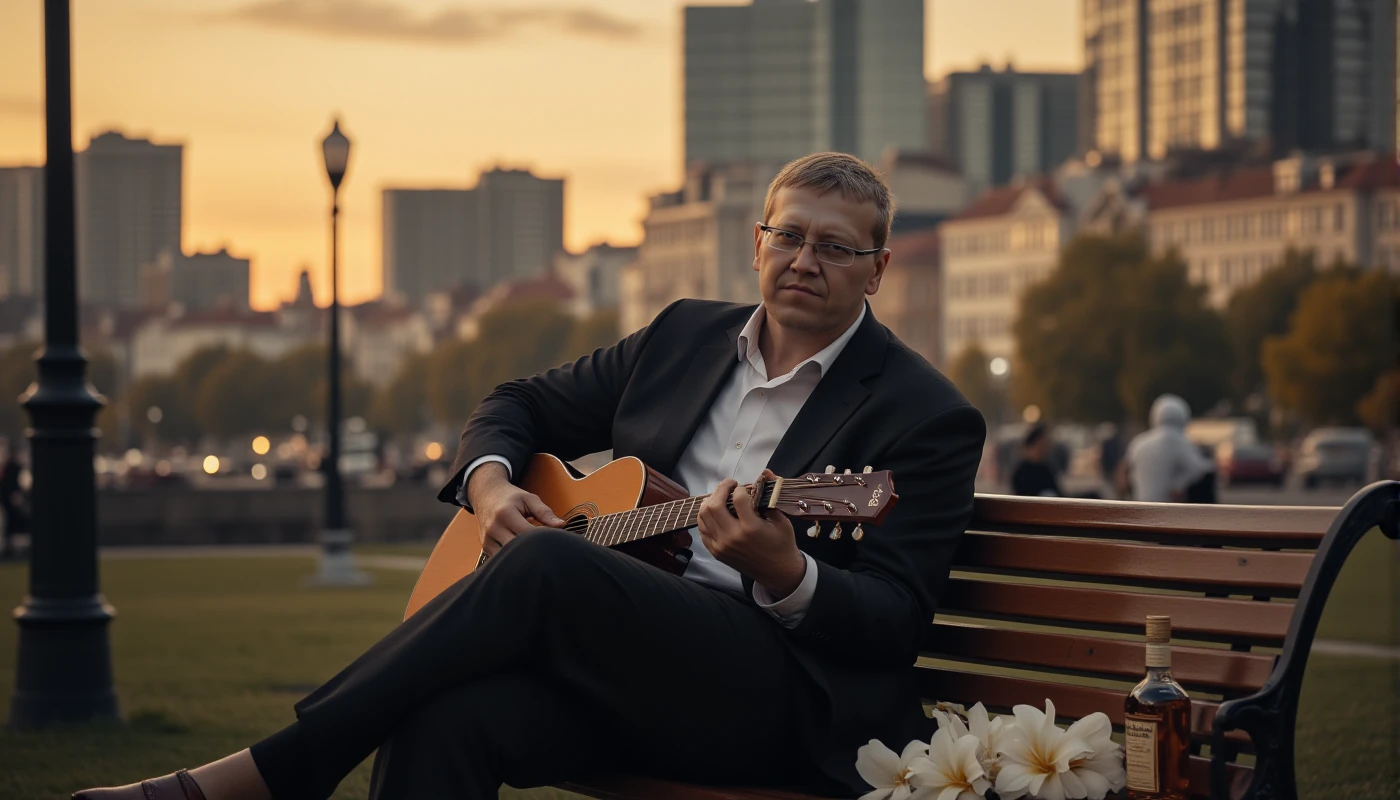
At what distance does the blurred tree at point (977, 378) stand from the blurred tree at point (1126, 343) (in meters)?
30.9

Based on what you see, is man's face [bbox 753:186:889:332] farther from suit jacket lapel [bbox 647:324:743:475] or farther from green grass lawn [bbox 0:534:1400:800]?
green grass lawn [bbox 0:534:1400:800]

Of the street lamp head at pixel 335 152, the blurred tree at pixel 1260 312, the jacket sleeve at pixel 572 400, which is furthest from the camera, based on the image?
the blurred tree at pixel 1260 312

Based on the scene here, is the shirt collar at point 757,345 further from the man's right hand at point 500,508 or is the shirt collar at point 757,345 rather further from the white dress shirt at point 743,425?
the man's right hand at point 500,508

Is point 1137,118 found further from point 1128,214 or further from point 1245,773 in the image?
point 1245,773

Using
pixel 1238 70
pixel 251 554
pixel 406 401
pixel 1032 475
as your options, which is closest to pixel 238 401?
pixel 406 401

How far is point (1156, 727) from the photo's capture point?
155 inches

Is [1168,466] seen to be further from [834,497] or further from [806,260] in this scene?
[834,497]

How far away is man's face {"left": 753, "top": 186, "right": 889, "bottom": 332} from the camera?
4.75 meters

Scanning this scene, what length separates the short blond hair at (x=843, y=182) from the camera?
15.6 feet

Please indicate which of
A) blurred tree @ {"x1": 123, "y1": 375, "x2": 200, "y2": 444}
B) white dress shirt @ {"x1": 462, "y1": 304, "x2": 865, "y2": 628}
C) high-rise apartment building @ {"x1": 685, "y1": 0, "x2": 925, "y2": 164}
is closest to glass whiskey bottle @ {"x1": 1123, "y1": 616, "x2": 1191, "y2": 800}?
white dress shirt @ {"x1": 462, "y1": 304, "x2": 865, "y2": 628}

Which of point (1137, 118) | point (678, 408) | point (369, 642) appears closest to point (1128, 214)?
point (1137, 118)

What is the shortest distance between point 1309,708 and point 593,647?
642 centimetres

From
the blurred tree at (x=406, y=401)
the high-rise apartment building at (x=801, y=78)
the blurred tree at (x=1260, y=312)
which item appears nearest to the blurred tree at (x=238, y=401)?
the blurred tree at (x=406, y=401)

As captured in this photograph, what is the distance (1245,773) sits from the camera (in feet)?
12.9
